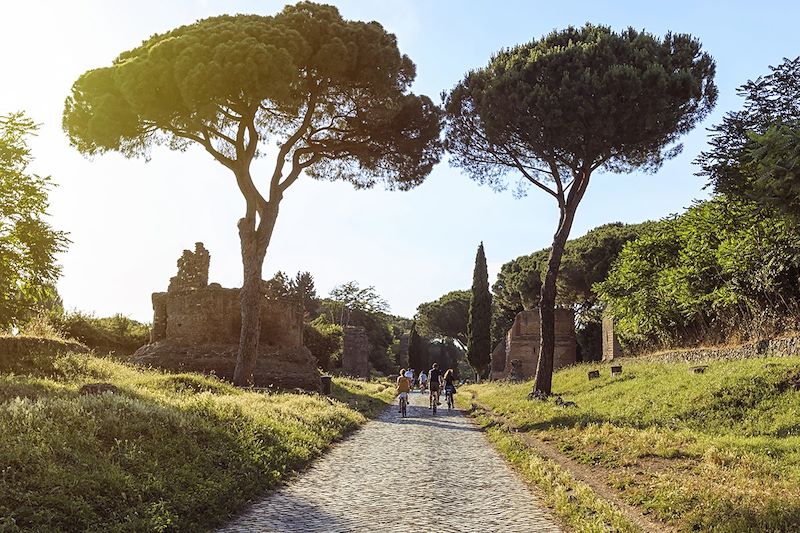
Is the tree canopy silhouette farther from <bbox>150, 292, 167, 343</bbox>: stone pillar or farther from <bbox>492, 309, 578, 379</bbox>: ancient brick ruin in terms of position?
<bbox>492, 309, 578, 379</bbox>: ancient brick ruin

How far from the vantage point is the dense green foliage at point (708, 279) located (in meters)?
17.1

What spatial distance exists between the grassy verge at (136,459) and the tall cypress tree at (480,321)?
38.5 metres

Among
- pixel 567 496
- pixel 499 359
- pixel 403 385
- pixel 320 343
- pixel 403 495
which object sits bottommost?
pixel 403 495

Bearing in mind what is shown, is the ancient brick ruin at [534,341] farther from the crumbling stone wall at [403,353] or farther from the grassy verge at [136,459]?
the crumbling stone wall at [403,353]

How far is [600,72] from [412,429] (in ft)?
40.3

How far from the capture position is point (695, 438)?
10.4 metres

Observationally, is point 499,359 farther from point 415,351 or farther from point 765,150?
point 765,150

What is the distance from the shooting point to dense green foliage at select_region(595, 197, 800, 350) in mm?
17094

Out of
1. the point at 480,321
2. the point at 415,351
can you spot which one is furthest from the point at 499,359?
the point at 415,351

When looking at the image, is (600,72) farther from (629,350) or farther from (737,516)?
(737,516)

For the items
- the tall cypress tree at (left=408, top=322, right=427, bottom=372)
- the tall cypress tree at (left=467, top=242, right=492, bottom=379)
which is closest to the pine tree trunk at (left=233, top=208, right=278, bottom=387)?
the tall cypress tree at (left=467, top=242, right=492, bottom=379)

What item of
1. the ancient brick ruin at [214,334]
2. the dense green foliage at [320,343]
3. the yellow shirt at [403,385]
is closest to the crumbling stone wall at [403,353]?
the dense green foliage at [320,343]

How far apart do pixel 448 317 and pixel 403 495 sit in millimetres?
68539

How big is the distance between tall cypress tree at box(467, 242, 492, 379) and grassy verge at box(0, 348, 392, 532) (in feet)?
126
